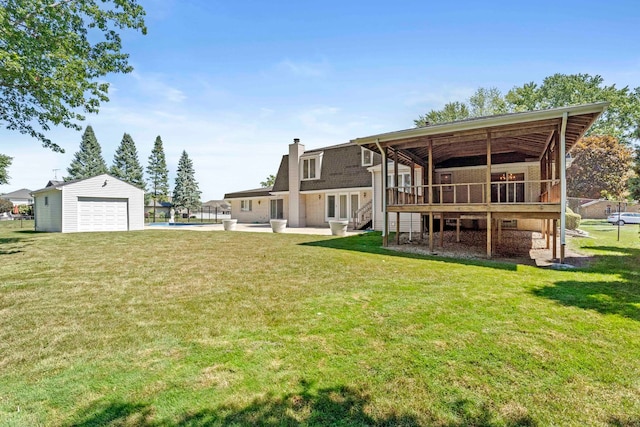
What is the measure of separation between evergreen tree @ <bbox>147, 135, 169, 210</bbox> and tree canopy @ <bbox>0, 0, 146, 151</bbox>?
122 ft

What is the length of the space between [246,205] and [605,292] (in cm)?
2651

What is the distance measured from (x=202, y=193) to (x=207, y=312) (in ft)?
150

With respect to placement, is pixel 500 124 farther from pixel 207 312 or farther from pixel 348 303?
pixel 207 312

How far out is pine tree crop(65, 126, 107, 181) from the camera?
46000mm

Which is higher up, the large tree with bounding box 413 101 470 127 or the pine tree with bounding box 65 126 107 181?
the large tree with bounding box 413 101 470 127

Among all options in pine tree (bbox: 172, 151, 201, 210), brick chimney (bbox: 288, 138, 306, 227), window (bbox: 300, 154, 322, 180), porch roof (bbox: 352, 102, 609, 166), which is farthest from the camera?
pine tree (bbox: 172, 151, 201, 210)

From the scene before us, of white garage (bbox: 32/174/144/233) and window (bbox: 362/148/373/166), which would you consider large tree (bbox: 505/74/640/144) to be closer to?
window (bbox: 362/148/373/166)

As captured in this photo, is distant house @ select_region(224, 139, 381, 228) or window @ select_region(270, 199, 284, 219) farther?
window @ select_region(270, 199, 284, 219)

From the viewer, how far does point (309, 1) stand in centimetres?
1083

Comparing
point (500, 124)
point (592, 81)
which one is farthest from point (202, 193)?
point (592, 81)

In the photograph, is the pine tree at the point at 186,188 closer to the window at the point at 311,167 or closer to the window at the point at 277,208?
the window at the point at 277,208

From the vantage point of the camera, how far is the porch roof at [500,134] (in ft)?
26.4

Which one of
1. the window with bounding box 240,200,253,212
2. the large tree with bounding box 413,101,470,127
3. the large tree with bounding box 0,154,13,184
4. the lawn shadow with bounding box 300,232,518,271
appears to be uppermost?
the large tree with bounding box 413,101,470,127

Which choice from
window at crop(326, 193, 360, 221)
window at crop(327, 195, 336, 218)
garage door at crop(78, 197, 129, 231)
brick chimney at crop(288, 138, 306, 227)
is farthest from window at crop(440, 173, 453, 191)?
garage door at crop(78, 197, 129, 231)
